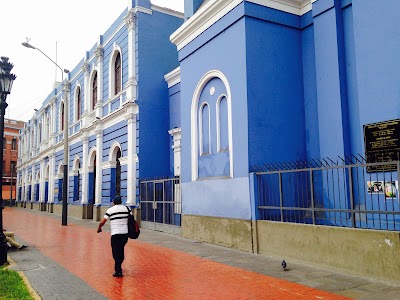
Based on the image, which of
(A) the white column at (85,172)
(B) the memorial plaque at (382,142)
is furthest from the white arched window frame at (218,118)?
(A) the white column at (85,172)

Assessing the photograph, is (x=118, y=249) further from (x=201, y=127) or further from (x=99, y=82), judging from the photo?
(x=99, y=82)

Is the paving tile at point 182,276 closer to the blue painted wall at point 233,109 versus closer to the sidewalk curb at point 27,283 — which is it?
the sidewalk curb at point 27,283

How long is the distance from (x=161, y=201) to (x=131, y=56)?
644 cm

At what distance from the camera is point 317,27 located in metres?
9.22

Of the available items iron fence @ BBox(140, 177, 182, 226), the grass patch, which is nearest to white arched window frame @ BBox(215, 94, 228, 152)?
iron fence @ BBox(140, 177, 182, 226)

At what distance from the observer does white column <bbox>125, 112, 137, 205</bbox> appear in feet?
49.1

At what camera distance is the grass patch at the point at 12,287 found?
532 centimetres

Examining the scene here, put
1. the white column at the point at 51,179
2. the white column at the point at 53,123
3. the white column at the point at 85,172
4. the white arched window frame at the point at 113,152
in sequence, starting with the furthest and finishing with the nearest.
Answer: the white column at the point at 53,123 → the white column at the point at 51,179 → the white column at the point at 85,172 → the white arched window frame at the point at 113,152

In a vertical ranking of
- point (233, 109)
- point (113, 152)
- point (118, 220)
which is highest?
point (233, 109)

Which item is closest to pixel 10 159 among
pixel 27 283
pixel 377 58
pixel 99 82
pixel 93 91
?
pixel 93 91

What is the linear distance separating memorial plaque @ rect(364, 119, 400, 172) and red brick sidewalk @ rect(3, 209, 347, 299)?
117 inches

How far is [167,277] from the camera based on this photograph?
6.67 metres

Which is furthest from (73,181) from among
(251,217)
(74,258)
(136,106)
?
(251,217)

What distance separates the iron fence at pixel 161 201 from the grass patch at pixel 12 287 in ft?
20.3
